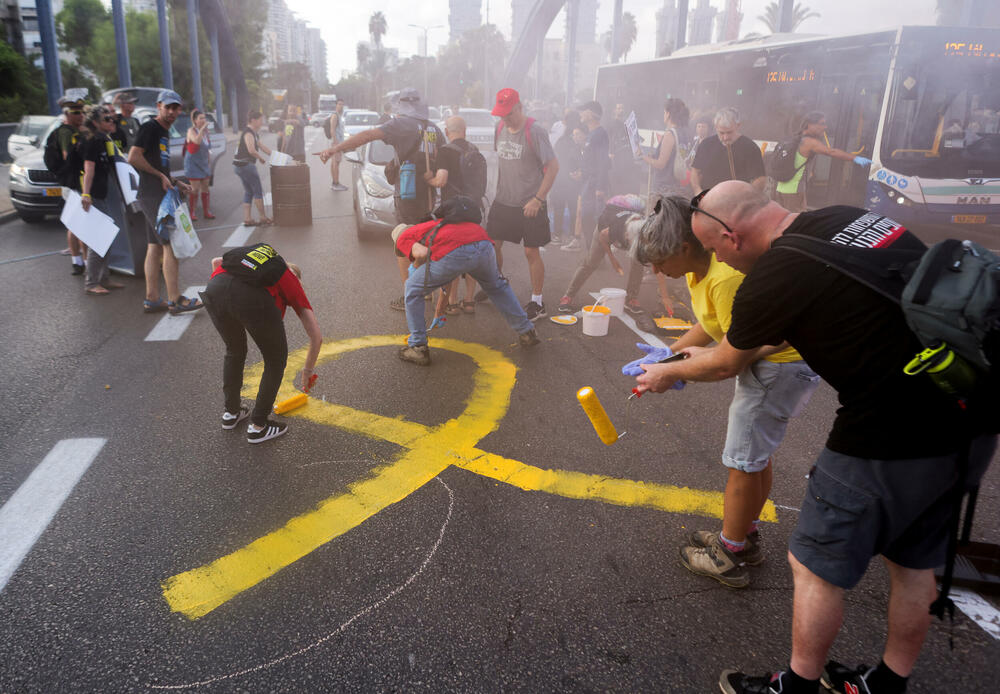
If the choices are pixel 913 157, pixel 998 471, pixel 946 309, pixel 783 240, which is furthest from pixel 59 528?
pixel 913 157

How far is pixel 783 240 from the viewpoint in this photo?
1959mm

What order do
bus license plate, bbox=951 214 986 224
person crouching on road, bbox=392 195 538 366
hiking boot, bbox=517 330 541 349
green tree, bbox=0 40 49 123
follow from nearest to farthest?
person crouching on road, bbox=392 195 538 366, hiking boot, bbox=517 330 541 349, bus license plate, bbox=951 214 986 224, green tree, bbox=0 40 49 123

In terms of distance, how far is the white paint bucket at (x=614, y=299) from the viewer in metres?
6.49

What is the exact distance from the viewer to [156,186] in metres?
6.41

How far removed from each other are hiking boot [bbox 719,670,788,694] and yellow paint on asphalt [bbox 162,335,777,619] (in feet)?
3.70

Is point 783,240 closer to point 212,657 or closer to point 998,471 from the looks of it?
Result: point 212,657

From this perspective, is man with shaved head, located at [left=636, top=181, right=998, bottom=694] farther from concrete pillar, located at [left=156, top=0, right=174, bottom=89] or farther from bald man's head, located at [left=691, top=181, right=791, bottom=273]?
concrete pillar, located at [left=156, top=0, right=174, bottom=89]

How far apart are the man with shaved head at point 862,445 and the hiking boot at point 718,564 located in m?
0.68

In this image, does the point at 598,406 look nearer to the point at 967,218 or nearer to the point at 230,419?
the point at 230,419

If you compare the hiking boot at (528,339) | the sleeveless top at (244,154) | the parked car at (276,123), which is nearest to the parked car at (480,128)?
the parked car at (276,123)

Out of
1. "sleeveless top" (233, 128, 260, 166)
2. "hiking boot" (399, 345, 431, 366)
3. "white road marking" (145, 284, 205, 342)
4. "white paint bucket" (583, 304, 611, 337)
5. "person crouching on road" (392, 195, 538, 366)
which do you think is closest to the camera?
"person crouching on road" (392, 195, 538, 366)

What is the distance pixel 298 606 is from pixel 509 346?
11.5 feet

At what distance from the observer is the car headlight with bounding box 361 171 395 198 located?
390 inches

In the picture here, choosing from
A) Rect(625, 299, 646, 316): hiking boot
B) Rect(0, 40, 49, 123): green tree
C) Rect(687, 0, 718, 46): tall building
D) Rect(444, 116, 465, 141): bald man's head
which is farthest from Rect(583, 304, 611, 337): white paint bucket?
Rect(687, 0, 718, 46): tall building
